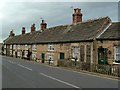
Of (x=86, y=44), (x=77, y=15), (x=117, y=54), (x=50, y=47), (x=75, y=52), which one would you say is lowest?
(x=117, y=54)

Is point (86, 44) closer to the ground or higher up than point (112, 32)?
closer to the ground

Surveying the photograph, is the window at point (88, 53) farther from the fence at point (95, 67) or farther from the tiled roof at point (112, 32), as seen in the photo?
the tiled roof at point (112, 32)

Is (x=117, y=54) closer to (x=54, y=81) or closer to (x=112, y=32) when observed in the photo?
(x=112, y=32)

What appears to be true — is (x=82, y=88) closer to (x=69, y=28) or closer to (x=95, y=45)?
(x=95, y=45)

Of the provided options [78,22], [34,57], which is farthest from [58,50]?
[34,57]

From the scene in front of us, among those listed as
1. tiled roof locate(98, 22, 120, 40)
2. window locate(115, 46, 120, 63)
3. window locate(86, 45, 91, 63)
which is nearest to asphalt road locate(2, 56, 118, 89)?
window locate(115, 46, 120, 63)

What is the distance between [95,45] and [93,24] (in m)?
6.29

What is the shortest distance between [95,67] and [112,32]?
17.7 ft

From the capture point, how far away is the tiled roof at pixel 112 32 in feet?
86.6

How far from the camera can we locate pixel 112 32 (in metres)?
27.8

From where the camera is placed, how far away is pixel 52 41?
40.9 m

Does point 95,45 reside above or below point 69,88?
above

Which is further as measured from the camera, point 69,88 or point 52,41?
point 52,41

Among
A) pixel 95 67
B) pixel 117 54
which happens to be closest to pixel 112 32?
pixel 117 54
